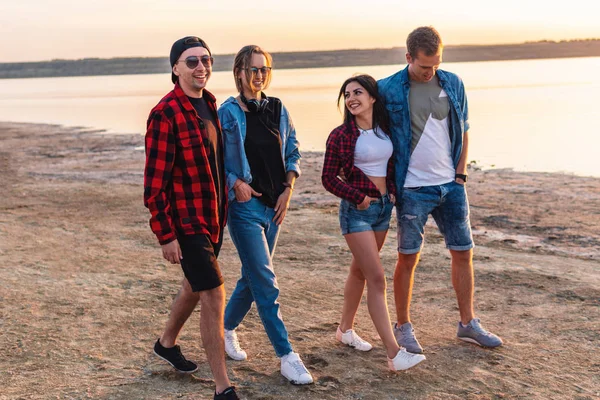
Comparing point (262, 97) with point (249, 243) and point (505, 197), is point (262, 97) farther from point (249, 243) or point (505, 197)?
point (505, 197)

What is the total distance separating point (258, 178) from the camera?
420 centimetres

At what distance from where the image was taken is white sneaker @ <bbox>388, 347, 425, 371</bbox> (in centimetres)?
432

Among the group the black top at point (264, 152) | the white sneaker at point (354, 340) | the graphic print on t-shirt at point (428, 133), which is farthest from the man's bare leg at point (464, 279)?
the black top at point (264, 152)

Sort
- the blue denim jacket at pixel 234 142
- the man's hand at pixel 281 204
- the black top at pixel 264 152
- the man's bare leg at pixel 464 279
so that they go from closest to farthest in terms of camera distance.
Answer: the blue denim jacket at pixel 234 142 < the black top at pixel 264 152 < the man's hand at pixel 281 204 < the man's bare leg at pixel 464 279

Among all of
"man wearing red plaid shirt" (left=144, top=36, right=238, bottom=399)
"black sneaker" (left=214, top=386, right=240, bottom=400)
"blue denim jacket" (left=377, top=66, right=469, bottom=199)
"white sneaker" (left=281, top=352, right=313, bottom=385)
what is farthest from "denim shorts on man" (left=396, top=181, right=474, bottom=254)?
"black sneaker" (left=214, top=386, right=240, bottom=400)

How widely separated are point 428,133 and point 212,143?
1404 mm

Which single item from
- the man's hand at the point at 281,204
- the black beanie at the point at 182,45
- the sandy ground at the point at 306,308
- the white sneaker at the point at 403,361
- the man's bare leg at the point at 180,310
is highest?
the black beanie at the point at 182,45

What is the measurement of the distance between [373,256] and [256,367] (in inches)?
41.6

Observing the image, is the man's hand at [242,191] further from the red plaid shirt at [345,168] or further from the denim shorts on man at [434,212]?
the denim shorts on man at [434,212]

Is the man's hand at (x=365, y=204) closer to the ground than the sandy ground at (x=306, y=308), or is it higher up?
higher up

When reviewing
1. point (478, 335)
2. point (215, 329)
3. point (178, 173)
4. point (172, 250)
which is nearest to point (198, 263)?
point (172, 250)

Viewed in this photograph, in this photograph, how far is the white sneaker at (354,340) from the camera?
189 inches

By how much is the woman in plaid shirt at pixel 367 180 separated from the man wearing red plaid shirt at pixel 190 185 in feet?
2.72

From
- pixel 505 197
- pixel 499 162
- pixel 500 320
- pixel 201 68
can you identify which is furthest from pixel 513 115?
pixel 201 68
